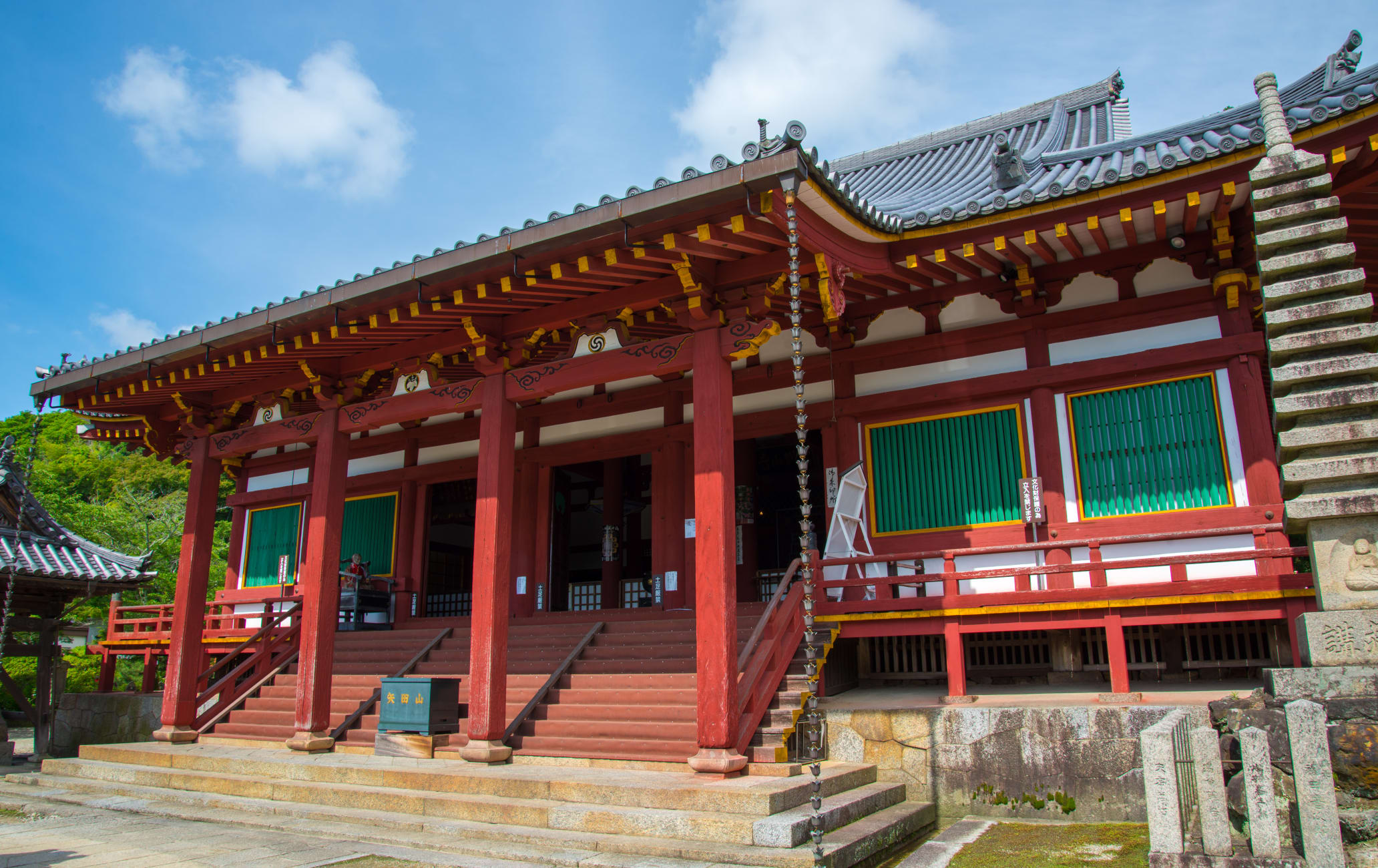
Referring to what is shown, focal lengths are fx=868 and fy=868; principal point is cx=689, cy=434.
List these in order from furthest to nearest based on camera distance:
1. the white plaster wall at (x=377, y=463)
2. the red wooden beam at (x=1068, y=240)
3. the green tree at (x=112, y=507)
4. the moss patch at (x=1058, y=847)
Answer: the green tree at (x=112, y=507)
the white plaster wall at (x=377, y=463)
the red wooden beam at (x=1068, y=240)
the moss patch at (x=1058, y=847)

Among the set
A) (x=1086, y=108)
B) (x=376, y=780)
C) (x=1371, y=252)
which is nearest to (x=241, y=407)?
(x=376, y=780)

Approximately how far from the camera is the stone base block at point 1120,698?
694cm

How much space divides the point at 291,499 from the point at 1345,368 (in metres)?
14.2

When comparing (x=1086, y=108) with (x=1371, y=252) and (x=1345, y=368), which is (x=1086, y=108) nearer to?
(x=1371, y=252)

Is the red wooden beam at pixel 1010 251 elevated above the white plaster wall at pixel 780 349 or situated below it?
above

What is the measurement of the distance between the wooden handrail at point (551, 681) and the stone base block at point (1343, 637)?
6329 millimetres

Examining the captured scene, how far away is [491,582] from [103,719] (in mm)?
9372

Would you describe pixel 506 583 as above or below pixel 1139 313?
below

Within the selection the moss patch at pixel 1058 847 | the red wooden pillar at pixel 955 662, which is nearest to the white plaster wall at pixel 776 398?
the red wooden pillar at pixel 955 662

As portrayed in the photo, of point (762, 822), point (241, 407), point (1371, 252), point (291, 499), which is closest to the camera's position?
point (762, 822)

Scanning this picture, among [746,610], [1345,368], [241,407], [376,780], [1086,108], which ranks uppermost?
[1086,108]

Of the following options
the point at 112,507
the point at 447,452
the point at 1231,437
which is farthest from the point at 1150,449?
the point at 112,507

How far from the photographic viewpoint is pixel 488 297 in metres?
8.36

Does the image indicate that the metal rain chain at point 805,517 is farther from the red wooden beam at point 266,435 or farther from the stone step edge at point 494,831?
the red wooden beam at point 266,435
